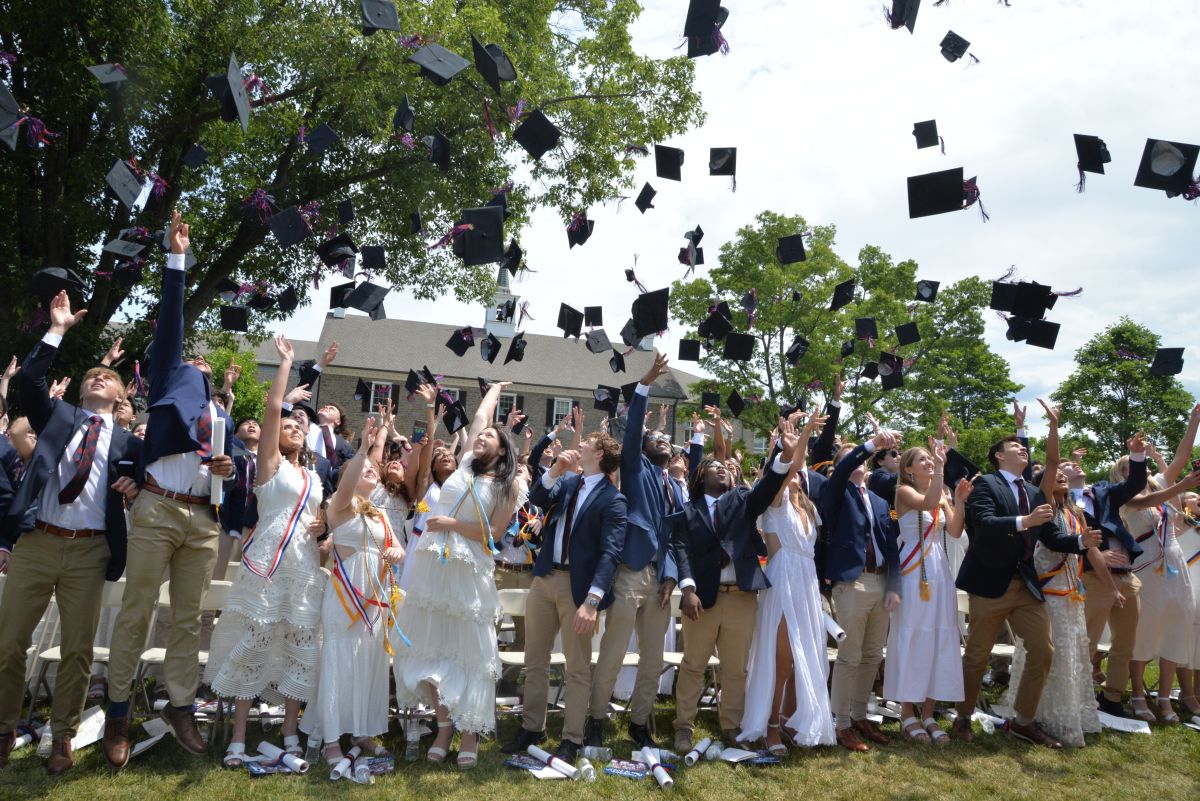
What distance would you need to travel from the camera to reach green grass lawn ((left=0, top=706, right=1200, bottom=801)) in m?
4.20

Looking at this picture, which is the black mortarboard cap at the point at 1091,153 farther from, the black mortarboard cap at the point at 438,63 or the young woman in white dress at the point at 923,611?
the black mortarboard cap at the point at 438,63

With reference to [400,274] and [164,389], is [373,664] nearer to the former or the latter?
[164,389]

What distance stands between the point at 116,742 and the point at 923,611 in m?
5.12

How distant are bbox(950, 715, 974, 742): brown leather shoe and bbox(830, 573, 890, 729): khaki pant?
691 mm

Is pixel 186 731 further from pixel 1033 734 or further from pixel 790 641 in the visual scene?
pixel 1033 734

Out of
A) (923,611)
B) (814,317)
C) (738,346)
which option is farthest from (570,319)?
(814,317)

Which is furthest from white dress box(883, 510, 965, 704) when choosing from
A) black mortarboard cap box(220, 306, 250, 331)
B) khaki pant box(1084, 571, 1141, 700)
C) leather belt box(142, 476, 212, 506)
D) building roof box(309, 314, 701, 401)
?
building roof box(309, 314, 701, 401)

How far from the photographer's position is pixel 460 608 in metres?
4.76

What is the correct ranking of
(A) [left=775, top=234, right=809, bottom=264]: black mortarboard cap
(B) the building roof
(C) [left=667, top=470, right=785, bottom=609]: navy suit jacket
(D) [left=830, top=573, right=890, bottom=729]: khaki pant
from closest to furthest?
(C) [left=667, top=470, right=785, bottom=609]: navy suit jacket, (D) [left=830, top=573, right=890, bottom=729]: khaki pant, (A) [left=775, top=234, right=809, bottom=264]: black mortarboard cap, (B) the building roof

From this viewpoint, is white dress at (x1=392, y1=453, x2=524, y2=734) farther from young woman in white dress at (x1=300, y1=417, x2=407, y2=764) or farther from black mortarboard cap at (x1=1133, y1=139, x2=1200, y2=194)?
black mortarboard cap at (x1=1133, y1=139, x2=1200, y2=194)

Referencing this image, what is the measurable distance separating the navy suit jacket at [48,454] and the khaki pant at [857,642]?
14.8ft

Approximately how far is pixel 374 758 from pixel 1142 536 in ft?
20.6

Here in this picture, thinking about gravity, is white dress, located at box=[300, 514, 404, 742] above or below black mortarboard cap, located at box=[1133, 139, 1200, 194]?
below

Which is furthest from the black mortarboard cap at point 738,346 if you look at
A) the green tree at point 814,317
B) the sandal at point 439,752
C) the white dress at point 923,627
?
the green tree at point 814,317
